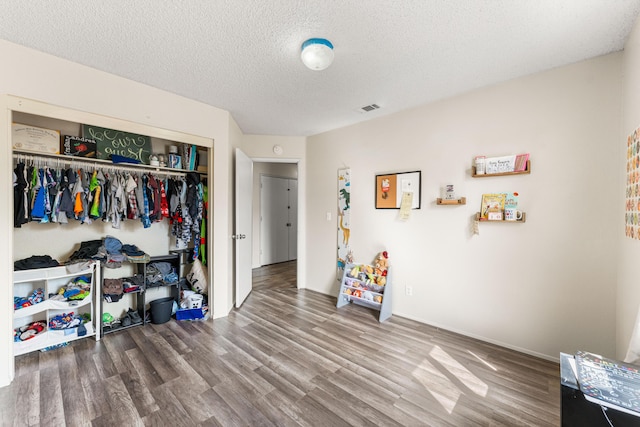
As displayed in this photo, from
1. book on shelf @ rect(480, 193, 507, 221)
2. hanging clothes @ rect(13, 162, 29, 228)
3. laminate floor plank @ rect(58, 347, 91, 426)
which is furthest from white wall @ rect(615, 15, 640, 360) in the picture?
hanging clothes @ rect(13, 162, 29, 228)

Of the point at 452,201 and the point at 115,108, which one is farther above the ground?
the point at 115,108

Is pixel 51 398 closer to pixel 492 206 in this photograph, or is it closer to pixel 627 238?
pixel 492 206

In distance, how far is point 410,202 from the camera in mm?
2865

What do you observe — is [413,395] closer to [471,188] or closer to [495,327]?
[495,327]

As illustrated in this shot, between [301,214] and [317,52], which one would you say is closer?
[317,52]

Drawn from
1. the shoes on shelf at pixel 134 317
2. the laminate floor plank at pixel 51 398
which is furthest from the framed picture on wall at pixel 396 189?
the laminate floor plank at pixel 51 398

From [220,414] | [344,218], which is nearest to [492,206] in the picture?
[344,218]

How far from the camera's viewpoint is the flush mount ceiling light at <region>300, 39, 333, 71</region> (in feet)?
5.64

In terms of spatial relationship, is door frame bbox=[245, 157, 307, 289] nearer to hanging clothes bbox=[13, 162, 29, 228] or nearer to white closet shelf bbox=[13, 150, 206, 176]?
white closet shelf bbox=[13, 150, 206, 176]

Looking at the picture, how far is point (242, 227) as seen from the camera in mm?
3223

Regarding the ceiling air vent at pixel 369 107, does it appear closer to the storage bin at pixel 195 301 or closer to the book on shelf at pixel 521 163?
the book on shelf at pixel 521 163

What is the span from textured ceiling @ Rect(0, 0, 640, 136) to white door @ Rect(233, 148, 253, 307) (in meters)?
1.02

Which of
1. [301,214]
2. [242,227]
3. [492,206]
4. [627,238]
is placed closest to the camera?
[627,238]

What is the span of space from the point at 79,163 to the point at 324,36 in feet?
8.29
